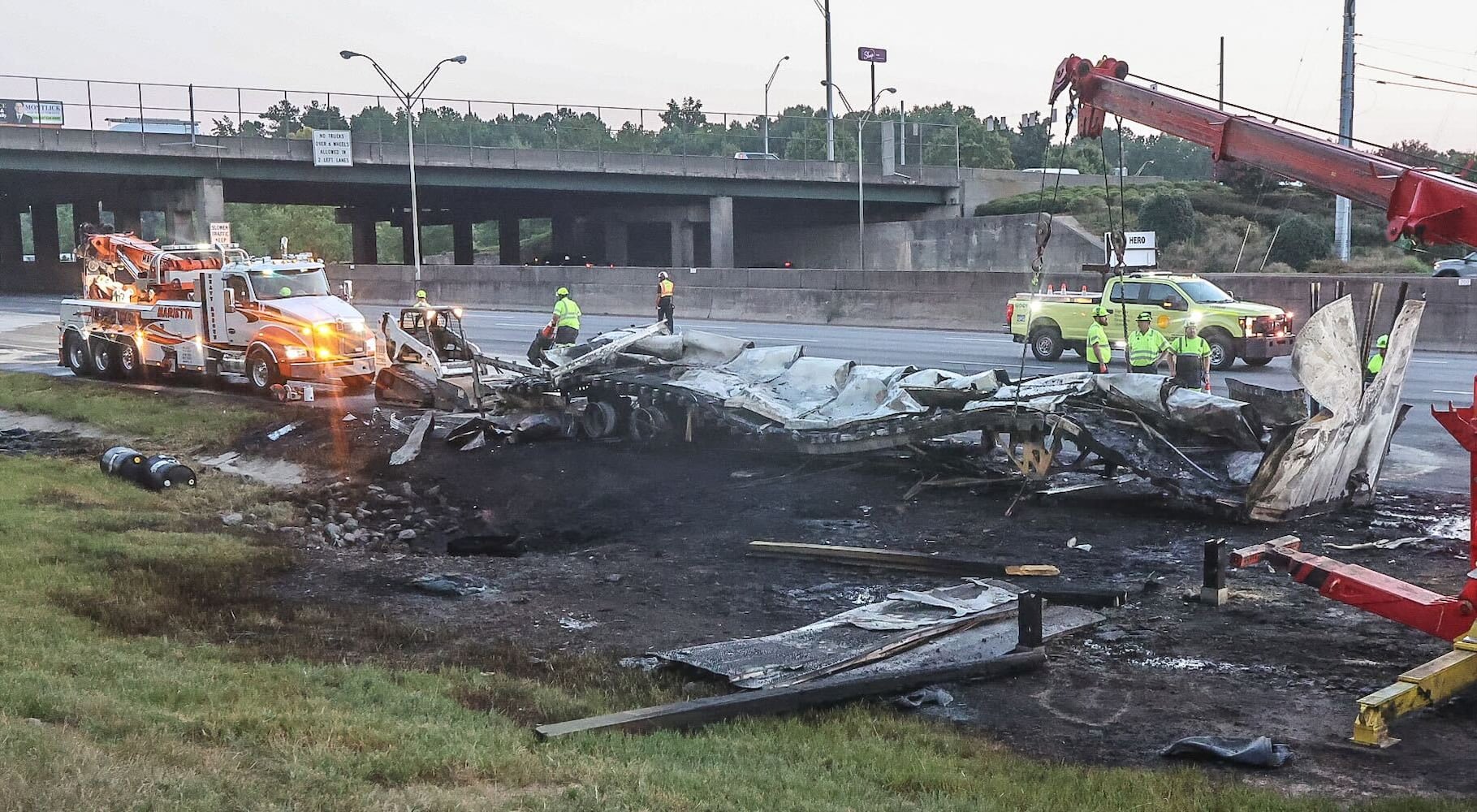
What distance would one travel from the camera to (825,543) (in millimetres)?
11898

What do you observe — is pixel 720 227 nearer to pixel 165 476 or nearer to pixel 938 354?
pixel 938 354

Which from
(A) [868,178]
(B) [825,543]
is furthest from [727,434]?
(A) [868,178]

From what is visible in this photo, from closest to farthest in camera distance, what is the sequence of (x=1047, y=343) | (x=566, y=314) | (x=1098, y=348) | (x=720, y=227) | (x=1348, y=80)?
(x=1098, y=348) < (x=566, y=314) < (x=1047, y=343) < (x=1348, y=80) < (x=720, y=227)

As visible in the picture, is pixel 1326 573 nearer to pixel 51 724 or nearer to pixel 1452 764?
pixel 1452 764

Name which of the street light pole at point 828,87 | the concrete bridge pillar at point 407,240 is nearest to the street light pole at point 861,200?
the street light pole at point 828,87

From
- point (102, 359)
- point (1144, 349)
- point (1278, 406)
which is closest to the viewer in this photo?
point (1278, 406)

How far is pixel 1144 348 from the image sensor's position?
662 inches

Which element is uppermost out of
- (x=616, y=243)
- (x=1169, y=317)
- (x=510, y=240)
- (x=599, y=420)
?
(x=510, y=240)

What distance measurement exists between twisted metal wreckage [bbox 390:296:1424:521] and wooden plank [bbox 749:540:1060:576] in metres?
2.18

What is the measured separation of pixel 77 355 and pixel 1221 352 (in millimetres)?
22847

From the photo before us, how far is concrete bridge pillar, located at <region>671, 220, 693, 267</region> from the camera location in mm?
65562

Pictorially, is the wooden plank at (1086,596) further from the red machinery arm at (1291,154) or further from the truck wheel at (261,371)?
the truck wheel at (261,371)

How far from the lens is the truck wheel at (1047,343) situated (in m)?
26.7

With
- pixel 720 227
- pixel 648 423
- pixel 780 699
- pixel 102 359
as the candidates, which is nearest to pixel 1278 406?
pixel 780 699
